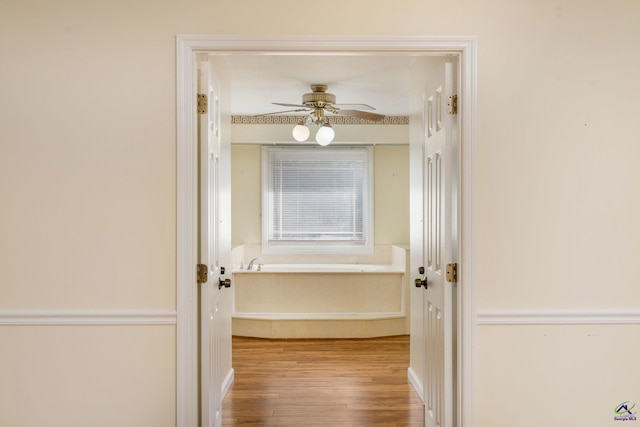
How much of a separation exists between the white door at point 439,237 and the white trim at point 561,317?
0.20 metres

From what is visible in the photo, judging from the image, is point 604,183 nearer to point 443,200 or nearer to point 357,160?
point 443,200

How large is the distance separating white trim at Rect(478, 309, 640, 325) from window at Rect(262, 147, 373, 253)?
182 inches

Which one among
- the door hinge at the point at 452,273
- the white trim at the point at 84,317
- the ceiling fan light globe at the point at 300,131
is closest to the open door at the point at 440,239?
the door hinge at the point at 452,273

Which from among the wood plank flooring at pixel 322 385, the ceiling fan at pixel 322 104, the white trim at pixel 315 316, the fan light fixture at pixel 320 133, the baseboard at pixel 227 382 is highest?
the ceiling fan at pixel 322 104

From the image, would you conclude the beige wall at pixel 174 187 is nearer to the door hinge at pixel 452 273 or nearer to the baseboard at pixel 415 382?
the door hinge at pixel 452 273

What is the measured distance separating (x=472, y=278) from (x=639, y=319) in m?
0.79

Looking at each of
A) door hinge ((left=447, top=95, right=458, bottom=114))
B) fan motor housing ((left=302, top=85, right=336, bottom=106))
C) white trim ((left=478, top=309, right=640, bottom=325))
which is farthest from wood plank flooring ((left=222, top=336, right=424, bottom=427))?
fan motor housing ((left=302, top=85, right=336, bottom=106))

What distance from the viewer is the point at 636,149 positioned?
2.36m

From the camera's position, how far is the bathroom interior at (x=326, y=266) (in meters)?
5.54

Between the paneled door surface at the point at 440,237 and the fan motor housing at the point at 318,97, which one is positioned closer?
the paneled door surface at the point at 440,237

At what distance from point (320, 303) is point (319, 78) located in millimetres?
2335

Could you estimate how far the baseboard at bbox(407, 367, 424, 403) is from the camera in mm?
3656

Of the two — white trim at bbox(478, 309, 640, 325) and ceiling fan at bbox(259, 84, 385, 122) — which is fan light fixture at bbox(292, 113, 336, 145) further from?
white trim at bbox(478, 309, 640, 325)

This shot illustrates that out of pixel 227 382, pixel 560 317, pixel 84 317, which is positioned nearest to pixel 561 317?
pixel 560 317
